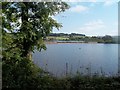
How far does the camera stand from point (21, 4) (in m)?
7.52

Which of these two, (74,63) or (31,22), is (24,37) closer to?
(31,22)

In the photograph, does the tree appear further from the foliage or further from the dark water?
the dark water

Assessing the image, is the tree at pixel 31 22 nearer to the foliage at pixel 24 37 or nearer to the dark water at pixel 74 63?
the foliage at pixel 24 37

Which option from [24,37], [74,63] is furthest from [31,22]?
[74,63]

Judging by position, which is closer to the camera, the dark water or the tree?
the tree

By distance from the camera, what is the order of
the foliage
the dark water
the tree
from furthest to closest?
the dark water, the tree, the foliage

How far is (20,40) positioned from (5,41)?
3.75ft

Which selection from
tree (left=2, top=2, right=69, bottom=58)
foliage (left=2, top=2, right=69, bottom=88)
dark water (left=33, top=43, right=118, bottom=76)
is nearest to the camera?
foliage (left=2, top=2, right=69, bottom=88)

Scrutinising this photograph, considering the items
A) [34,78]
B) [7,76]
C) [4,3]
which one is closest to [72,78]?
Result: [34,78]

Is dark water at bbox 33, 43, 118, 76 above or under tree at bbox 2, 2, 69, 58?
under

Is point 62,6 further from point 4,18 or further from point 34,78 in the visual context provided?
point 34,78

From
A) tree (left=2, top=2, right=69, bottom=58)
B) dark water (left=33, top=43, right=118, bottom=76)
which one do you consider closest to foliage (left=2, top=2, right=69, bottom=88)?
tree (left=2, top=2, right=69, bottom=58)

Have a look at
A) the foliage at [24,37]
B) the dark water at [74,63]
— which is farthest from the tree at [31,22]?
the dark water at [74,63]

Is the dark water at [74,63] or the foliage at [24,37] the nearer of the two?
the foliage at [24,37]
